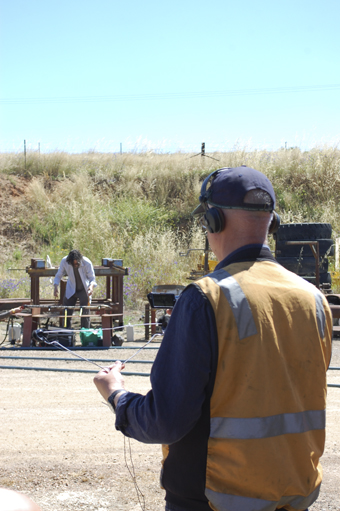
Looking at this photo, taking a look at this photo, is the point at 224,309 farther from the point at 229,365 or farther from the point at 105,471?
the point at 105,471

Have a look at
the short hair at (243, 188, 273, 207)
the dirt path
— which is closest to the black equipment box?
the dirt path

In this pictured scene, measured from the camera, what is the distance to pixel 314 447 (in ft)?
5.27

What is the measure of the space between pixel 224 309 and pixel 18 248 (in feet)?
59.3

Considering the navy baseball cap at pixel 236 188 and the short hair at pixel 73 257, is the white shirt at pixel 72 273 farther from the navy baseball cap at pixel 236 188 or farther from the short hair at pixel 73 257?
the navy baseball cap at pixel 236 188

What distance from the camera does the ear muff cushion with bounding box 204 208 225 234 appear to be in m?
1.67

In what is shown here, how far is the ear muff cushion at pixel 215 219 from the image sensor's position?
65.9 inches

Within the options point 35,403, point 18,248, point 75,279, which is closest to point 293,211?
point 18,248

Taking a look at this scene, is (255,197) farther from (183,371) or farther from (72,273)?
(72,273)

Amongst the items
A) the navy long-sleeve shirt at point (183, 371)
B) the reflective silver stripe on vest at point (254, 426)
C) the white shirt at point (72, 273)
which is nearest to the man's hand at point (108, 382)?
the navy long-sleeve shirt at point (183, 371)

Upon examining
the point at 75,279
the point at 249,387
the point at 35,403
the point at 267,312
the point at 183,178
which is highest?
the point at 183,178

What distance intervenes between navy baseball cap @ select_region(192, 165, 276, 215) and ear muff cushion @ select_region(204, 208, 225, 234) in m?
0.03

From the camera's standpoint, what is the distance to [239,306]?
1503 mm

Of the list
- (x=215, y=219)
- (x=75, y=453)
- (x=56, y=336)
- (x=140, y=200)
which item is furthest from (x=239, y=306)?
(x=140, y=200)

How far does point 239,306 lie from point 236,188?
407 millimetres
